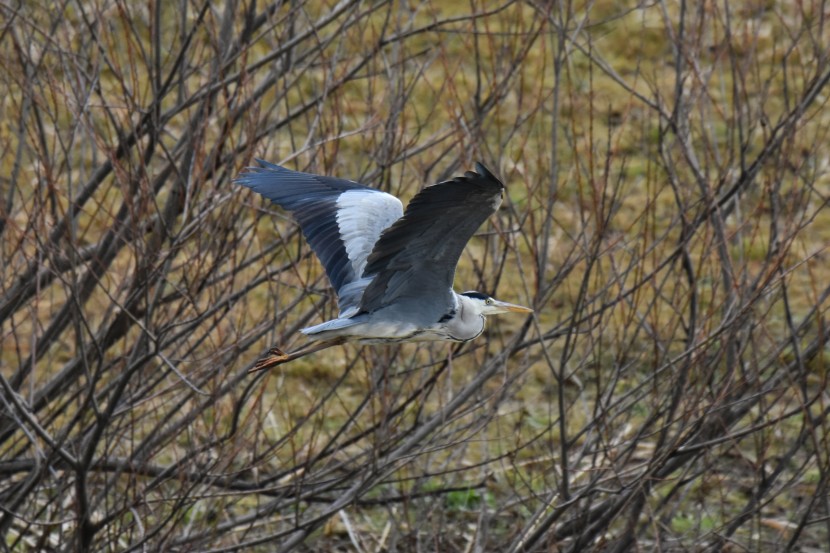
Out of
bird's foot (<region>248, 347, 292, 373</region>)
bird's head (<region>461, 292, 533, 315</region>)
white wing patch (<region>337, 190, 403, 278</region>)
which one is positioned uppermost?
white wing patch (<region>337, 190, 403, 278</region>)

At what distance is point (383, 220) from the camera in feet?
15.7

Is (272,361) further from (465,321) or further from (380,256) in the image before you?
(465,321)

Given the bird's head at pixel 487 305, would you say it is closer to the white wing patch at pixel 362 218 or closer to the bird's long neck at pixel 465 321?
the bird's long neck at pixel 465 321

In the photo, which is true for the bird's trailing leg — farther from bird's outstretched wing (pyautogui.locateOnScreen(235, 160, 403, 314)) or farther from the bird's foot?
bird's outstretched wing (pyautogui.locateOnScreen(235, 160, 403, 314))

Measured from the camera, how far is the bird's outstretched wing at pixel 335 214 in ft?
15.3

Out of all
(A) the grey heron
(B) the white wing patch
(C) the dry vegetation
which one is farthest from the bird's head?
(B) the white wing patch

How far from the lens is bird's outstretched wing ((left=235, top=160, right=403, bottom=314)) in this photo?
Answer: 4668mm

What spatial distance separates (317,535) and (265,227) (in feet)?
8.64

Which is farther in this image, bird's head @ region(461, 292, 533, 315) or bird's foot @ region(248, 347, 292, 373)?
bird's head @ region(461, 292, 533, 315)

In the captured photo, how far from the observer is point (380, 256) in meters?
4.41

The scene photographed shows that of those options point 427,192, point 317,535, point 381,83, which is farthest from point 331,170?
point 381,83

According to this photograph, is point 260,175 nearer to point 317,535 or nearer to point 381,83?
point 317,535

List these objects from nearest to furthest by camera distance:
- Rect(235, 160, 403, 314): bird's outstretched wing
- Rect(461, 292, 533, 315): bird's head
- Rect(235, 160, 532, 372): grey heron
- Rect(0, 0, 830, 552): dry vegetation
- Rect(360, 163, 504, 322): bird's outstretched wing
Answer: Rect(360, 163, 504, 322): bird's outstretched wing, Rect(235, 160, 532, 372): grey heron, Rect(0, 0, 830, 552): dry vegetation, Rect(235, 160, 403, 314): bird's outstretched wing, Rect(461, 292, 533, 315): bird's head

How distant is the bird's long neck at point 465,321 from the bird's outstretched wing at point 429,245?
7cm
